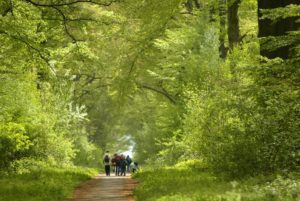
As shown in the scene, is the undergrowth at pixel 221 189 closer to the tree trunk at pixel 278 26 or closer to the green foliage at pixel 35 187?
the green foliage at pixel 35 187

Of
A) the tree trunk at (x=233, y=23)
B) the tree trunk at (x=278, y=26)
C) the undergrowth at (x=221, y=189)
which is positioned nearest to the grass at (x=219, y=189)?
the undergrowth at (x=221, y=189)

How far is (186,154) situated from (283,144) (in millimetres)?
14933

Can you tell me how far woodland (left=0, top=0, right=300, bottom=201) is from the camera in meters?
12.5

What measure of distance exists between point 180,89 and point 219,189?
65.7 ft

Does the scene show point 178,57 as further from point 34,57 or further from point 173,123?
point 34,57

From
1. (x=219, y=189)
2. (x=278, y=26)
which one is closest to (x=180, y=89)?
(x=278, y=26)

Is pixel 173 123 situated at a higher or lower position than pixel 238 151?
higher

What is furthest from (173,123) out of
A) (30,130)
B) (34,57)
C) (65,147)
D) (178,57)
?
(34,57)

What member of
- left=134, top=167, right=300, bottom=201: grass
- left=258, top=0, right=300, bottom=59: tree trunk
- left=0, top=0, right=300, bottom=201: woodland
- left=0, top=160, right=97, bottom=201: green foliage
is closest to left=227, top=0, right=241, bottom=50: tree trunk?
Answer: left=0, top=0, right=300, bottom=201: woodland

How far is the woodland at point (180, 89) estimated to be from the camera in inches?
494

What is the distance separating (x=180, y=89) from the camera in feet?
104

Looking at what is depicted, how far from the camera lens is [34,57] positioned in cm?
1691

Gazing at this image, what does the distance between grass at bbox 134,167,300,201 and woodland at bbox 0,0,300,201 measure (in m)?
0.04

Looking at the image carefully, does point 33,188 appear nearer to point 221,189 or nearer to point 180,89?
point 221,189
